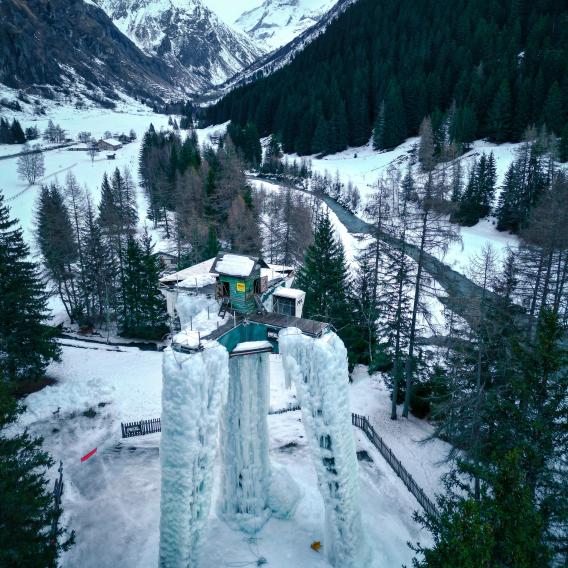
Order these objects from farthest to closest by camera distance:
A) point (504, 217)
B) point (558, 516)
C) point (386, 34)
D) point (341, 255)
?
point (386, 34) < point (504, 217) < point (341, 255) < point (558, 516)

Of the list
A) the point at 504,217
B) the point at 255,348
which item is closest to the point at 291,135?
the point at 504,217

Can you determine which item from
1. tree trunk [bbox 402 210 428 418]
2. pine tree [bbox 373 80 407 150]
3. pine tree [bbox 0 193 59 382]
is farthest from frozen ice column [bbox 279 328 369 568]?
pine tree [bbox 373 80 407 150]

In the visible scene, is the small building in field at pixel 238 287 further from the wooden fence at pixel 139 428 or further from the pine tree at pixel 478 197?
the pine tree at pixel 478 197

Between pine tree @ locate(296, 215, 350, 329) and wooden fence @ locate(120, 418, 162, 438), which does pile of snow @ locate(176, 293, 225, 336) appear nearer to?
wooden fence @ locate(120, 418, 162, 438)

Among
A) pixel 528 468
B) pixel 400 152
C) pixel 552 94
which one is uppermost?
pixel 552 94

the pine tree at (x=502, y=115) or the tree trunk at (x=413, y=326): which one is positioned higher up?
the pine tree at (x=502, y=115)

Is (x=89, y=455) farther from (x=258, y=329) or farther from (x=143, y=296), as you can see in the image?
(x=143, y=296)

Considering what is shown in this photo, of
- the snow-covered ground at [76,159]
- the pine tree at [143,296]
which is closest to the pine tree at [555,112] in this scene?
the pine tree at [143,296]

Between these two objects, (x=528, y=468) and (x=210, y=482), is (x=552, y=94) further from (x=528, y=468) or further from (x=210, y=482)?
(x=210, y=482)
